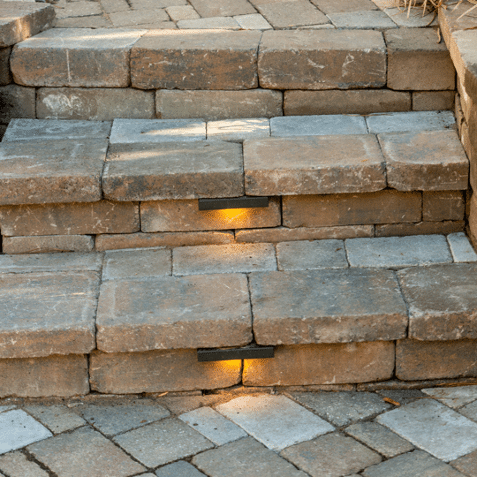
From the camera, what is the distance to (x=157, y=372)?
336 cm

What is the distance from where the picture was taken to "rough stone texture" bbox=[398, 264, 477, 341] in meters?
3.24

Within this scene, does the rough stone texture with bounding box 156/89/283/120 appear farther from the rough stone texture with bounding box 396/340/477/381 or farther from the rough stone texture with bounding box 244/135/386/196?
the rough stone texture with bounding box 396/340/477/381

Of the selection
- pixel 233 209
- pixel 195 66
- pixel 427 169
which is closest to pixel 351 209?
pixel 427 169

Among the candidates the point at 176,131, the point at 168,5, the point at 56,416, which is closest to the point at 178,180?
the point at 176,131

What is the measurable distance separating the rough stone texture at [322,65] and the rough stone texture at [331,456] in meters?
2.41

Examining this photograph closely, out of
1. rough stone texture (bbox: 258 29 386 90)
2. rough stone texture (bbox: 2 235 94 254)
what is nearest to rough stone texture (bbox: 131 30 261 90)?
rough stone texture (bbox: 258 29 386 90)

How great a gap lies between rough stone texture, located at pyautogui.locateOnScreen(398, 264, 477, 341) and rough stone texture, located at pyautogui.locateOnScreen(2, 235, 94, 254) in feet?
5.89

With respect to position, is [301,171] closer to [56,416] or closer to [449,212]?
[449,212]

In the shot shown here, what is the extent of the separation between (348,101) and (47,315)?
96.7 inches

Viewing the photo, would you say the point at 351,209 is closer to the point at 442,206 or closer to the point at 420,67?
the point at 442,206

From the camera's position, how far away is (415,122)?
14.2ft

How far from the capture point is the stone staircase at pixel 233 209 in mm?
3273

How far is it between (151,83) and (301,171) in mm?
1399

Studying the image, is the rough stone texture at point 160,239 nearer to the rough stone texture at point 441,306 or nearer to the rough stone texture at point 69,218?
the rough stone texture at point 69,218
